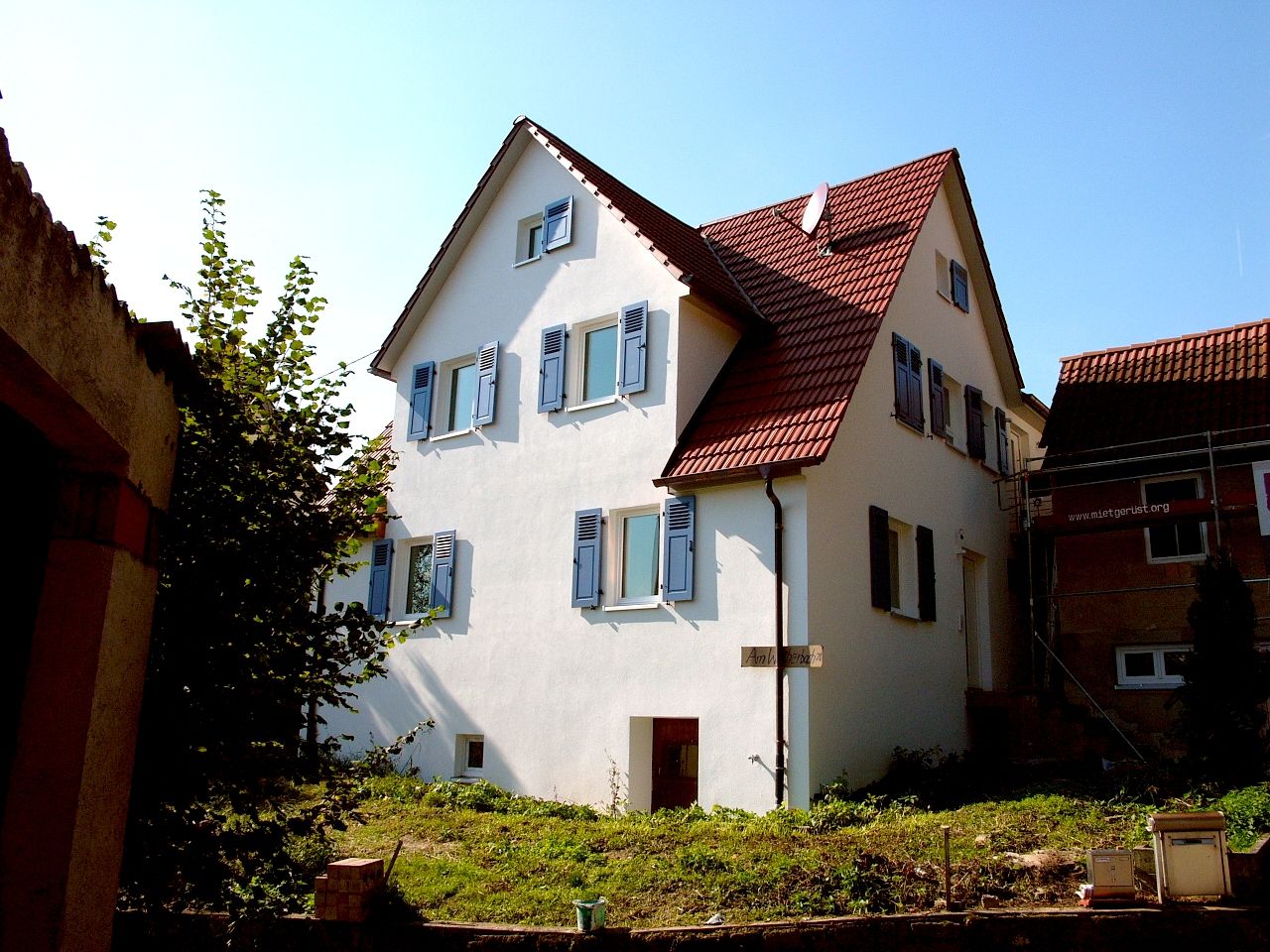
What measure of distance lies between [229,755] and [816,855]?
19.1 ft

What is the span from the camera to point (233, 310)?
715 centimetres

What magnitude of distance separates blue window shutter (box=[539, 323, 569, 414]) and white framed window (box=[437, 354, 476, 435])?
1.69 meters

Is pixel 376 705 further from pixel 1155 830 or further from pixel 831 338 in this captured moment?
pixel 1155 830

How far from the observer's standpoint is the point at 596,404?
54.0 feet

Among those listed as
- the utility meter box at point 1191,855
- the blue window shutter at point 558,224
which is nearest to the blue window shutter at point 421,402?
the blue window shutter at point 558,224

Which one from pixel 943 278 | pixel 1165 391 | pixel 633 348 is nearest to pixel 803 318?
pixel 633 348

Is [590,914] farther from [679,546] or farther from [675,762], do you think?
[679,546]

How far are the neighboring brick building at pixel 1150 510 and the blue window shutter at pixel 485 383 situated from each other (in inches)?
362

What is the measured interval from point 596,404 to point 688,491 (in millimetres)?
2296

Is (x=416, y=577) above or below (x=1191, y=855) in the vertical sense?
above

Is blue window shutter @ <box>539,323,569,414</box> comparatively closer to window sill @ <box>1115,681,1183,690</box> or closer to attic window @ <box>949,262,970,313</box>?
attic window @ <box>949,262,970,313</box>

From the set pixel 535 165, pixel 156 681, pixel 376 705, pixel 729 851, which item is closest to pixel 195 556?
pixel 156 681

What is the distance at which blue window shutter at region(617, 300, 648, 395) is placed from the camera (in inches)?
631

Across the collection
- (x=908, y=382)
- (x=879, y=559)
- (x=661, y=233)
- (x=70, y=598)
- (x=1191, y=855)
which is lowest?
(x=1191, y=855)
